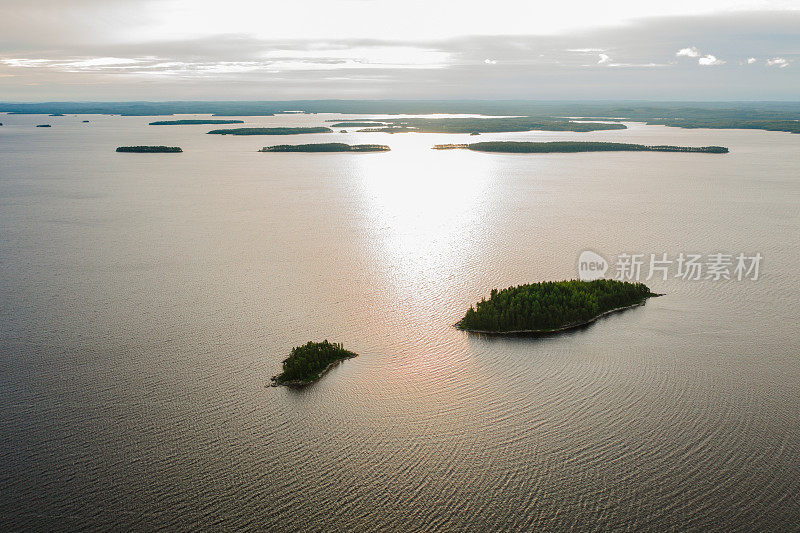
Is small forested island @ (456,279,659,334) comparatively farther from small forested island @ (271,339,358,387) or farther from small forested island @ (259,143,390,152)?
small forested island @ (259,143,390,152)

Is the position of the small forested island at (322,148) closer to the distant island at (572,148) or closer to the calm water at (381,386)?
the distant island at (572,148)

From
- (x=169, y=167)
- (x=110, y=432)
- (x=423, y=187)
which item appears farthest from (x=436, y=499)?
(x=169, y=167)

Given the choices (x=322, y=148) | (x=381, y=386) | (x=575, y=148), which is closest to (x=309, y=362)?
(x=381, y=386)

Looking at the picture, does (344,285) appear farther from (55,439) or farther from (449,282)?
(55,439)

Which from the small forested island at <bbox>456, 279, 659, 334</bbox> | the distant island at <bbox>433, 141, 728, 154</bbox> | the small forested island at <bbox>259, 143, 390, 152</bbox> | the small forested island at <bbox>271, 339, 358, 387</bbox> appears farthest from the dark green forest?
the small forested island at <bbox>271, 339, 358, 387</bbox>

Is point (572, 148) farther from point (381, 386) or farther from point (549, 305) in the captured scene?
point (381, 386)

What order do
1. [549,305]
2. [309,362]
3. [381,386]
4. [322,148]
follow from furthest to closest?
[322,148], [549,305], [309,362], [381,386]

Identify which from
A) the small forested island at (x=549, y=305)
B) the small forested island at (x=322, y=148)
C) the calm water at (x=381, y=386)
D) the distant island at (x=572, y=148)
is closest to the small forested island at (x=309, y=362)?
the calm water at (x=381, y=386)
